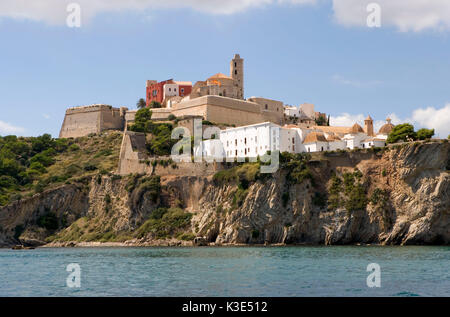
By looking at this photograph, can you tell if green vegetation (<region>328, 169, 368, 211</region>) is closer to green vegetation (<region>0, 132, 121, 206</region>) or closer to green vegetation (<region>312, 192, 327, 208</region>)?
green vegetation (<region>312, 192, 327, 208</region>)

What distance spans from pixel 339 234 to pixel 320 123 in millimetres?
39763

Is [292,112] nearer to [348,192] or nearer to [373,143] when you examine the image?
[373,143]

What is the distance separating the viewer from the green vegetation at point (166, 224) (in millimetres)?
60250

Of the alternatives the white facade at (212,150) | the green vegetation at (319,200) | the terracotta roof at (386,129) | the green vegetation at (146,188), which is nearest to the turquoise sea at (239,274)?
the green vegetation at (319,200)

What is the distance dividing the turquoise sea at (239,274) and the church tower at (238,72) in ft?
152

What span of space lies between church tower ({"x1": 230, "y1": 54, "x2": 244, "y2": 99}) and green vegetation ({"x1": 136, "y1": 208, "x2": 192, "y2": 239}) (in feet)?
98.3

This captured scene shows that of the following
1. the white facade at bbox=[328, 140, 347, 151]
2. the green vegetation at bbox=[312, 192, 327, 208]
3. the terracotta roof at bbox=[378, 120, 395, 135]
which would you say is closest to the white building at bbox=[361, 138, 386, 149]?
the white facade at bbox=[328, 140, 347, 151]

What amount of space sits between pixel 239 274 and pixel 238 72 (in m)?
60.0

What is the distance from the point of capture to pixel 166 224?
60.9m

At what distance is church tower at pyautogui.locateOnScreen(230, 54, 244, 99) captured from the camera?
289 feet

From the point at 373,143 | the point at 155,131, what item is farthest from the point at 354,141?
the point at 155,131

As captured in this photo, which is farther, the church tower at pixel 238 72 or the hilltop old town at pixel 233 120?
the church tower at pixel 238 72

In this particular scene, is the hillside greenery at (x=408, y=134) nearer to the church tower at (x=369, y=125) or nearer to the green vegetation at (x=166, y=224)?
the church tower at (x=369, y=125)

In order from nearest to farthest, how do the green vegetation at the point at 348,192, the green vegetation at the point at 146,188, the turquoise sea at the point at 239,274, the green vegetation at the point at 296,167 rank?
the turquoise sea at the point at 239,274
the green vegetation at the point at 348,192
the green vegetation at the point at 296,167
the green vegetation at the point at 146,188
